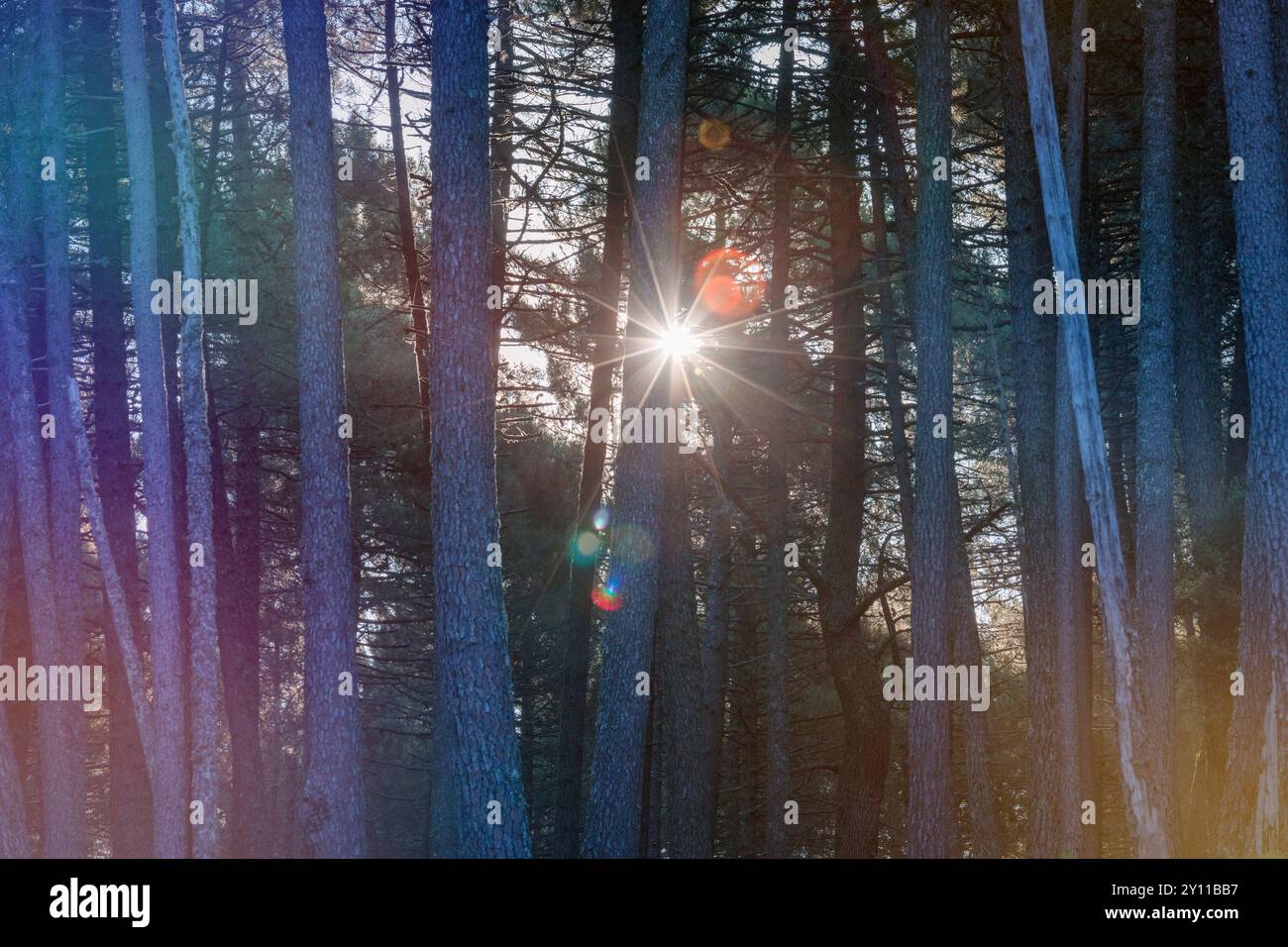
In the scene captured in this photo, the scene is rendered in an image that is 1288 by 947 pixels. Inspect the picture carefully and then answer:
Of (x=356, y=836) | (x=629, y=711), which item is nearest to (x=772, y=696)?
(x=629, y=711)

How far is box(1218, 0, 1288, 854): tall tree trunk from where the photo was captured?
9.90 meters

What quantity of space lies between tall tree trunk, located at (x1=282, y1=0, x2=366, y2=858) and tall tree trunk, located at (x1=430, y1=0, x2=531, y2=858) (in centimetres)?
205

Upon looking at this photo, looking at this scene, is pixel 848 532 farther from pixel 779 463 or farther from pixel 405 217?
pixel 405 217

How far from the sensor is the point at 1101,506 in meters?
10.9

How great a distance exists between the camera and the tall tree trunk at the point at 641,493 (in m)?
11.2

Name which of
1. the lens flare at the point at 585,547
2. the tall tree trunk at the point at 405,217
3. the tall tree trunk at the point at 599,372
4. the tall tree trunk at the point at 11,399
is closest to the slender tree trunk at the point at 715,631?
the tall tree trunk at the point at 599,372

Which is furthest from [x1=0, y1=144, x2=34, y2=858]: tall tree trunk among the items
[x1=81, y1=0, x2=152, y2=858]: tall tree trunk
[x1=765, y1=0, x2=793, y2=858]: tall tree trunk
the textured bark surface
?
the textured bark surface

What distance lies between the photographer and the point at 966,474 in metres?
21.5

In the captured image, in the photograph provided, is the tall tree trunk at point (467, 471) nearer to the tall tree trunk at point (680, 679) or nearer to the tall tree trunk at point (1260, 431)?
the tall tree trunk at point (680, 679)

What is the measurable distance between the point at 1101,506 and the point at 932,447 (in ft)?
6.07

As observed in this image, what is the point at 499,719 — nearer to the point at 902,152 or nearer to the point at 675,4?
the point at 675,4

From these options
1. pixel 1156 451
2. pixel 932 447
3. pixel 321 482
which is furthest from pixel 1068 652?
pixel 321 482
